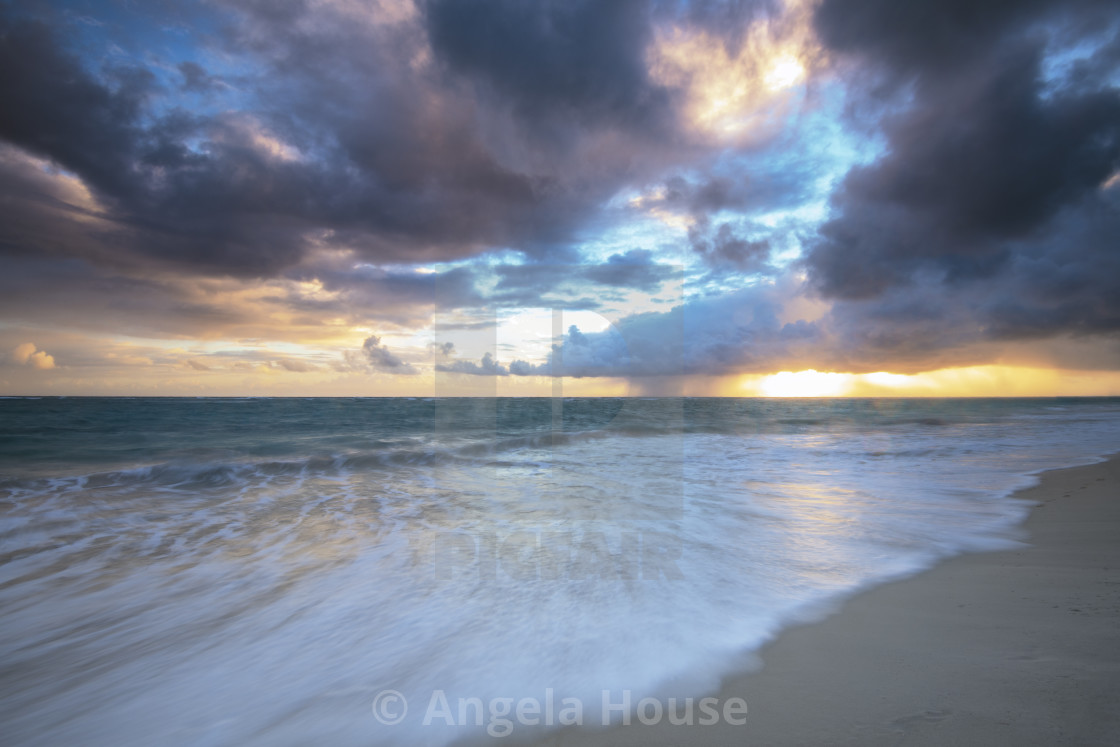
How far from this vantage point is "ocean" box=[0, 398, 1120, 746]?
3.06 m

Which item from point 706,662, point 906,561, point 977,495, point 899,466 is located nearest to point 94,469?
point 706,662

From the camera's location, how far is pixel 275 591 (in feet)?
16.3

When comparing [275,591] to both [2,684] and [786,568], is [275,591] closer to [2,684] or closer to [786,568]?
[2,684]

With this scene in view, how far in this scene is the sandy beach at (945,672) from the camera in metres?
2.36

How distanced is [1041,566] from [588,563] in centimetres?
480
